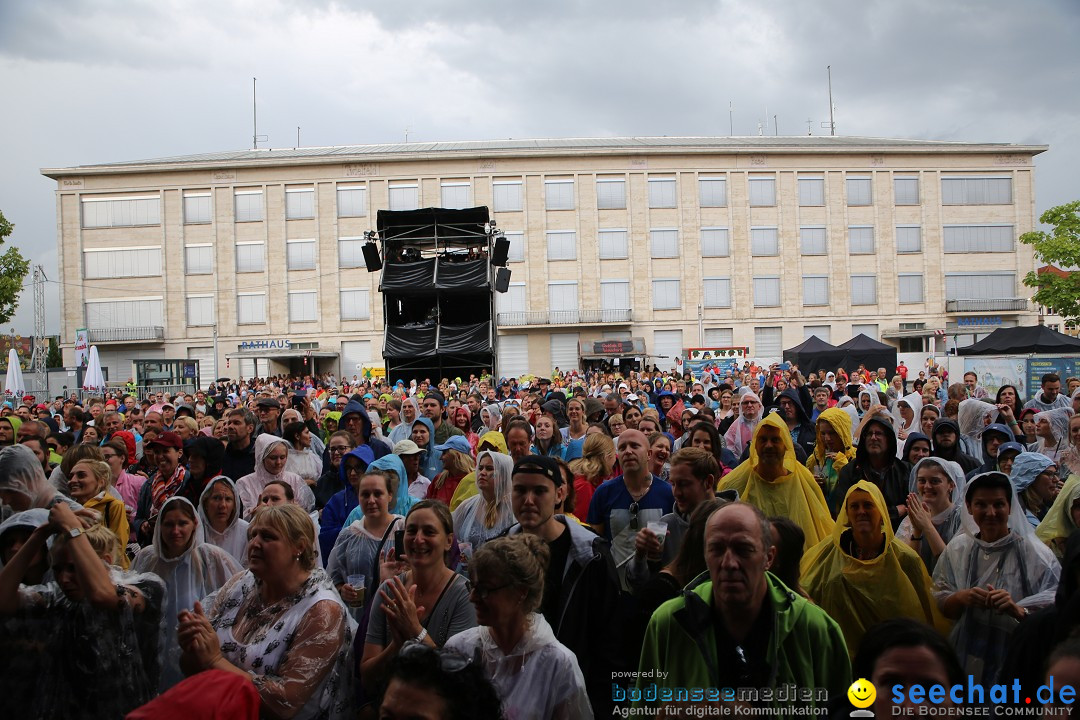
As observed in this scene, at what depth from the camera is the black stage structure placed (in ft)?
64.4

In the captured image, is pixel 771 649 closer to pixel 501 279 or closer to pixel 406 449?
→ pixel 406 449

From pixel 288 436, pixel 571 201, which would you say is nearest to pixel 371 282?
pixel 571 201

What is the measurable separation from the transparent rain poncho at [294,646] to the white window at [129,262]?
1861 inches

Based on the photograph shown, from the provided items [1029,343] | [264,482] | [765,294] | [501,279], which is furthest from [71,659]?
[765,294]

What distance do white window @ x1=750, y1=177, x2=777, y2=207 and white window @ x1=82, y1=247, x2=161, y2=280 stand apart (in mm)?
35566

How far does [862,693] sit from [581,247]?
44.1 meters

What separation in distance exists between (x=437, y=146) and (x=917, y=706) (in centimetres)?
5313

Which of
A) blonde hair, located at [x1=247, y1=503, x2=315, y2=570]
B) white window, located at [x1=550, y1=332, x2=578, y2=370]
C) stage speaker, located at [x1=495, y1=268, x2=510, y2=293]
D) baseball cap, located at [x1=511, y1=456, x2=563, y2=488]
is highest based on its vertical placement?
stage speaker, located at [x1=495, y1=268, x2=510, y2=293]

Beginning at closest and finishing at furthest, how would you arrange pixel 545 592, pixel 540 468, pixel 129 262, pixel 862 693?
pixel 862 693 → pixel 545 592 → pixel 540 468 → pixel 129 262

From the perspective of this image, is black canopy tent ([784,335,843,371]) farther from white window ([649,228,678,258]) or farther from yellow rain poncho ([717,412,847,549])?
white window ([649,228,678,258])

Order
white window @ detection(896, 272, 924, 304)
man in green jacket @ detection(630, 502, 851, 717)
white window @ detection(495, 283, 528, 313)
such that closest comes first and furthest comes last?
man in green jacket @ detection(630, 502, 851, 717) → white window @ detection(495, 283, 528, 313) → white window @ detection(896, 272, 924, 304)

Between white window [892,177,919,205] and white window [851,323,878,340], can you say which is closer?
white window [851,323,878,340]

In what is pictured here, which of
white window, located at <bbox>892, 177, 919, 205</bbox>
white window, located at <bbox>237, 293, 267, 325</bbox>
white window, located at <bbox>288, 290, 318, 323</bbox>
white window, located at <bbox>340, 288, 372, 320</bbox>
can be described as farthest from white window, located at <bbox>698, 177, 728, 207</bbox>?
white window, located at <bbox>237, 293, 267, 325</bbox>

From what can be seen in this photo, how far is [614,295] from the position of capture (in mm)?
45625
